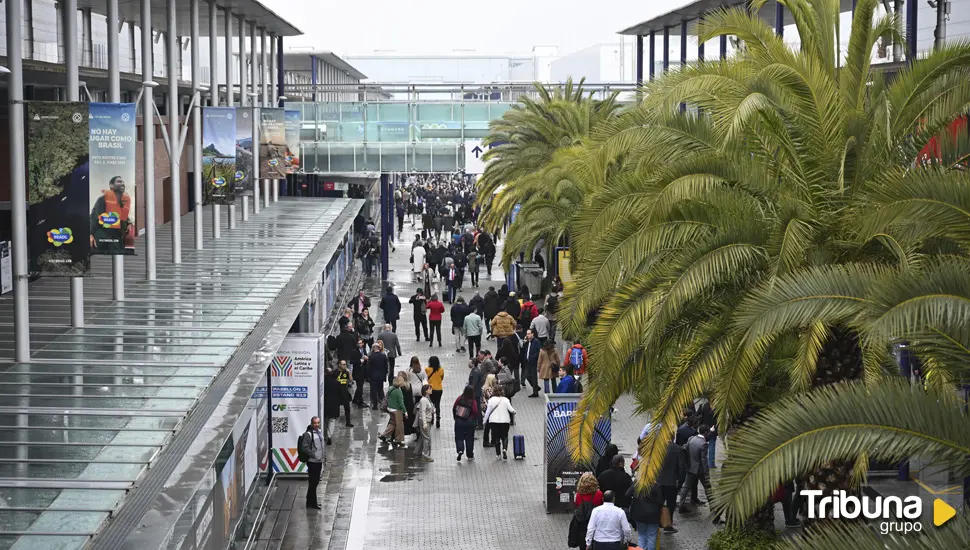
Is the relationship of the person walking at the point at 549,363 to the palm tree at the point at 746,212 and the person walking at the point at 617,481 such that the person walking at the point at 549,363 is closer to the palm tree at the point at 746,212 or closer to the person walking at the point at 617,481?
the person walking at the point at 617,481

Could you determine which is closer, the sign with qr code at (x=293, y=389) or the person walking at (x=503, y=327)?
the sign with qr code at (x=293, y=389)

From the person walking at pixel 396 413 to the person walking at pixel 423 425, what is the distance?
0.27 meters

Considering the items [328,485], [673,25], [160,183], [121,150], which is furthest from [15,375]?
[673,25]

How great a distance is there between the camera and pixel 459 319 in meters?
32.0

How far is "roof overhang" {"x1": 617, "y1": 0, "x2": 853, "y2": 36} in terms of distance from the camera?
35.2 metres

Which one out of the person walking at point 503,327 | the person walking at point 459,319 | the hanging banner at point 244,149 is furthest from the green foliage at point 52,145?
the person walking at point 459,319

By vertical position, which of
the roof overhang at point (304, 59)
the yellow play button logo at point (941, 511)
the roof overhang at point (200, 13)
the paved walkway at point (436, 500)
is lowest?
the paved walkway at point (436, 500)

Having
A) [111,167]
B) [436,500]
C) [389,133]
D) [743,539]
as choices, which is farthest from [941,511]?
[389,133]

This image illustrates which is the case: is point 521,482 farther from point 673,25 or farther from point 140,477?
point 673,25

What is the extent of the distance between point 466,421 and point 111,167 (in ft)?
23.9

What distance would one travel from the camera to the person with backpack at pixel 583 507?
15125 mm

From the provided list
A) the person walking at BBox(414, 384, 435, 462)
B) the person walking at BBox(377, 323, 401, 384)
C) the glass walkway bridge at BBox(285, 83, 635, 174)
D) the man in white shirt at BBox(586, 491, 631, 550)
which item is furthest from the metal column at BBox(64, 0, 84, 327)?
the glass walkway bridge at BBox(285, 83, 635, 174)

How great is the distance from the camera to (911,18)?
2091 cm

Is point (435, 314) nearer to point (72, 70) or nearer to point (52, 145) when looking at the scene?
point (72, 70)
